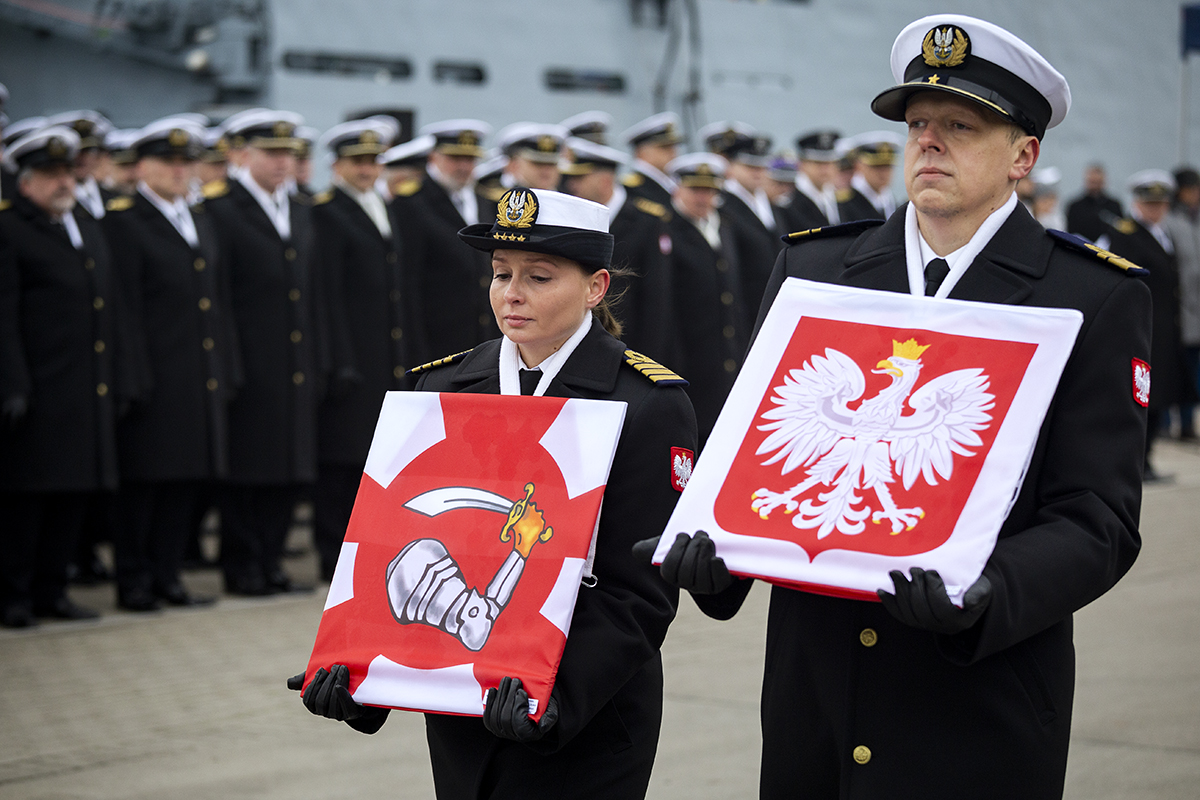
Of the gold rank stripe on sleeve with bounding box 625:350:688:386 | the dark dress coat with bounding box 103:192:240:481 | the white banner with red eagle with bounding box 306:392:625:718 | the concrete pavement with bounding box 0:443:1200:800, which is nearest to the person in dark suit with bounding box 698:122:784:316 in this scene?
the concrete pavement with bounding box 0:443:1200:800

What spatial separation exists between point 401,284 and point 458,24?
829 centimetres

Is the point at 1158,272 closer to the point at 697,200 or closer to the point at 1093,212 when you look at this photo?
the point at 1093,212

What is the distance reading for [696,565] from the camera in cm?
185

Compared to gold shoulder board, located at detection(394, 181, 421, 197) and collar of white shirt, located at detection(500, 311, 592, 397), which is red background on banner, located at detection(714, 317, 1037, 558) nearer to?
collar of white shirt, located at detection(500, 311, 592, 397)

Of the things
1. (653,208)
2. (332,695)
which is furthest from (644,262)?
(332,695)

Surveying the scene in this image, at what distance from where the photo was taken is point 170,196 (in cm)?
681

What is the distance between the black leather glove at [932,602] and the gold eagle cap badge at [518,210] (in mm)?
909

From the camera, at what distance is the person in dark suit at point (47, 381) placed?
6117 mm

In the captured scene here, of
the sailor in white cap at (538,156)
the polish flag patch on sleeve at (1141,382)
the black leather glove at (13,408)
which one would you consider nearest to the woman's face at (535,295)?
the polish flag patch on sleeve at (1141,382)

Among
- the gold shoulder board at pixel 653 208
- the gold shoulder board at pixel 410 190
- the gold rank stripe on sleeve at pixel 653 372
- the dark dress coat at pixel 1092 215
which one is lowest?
the dark dress coat at pixel 1092 215

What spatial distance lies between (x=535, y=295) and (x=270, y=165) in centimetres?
498

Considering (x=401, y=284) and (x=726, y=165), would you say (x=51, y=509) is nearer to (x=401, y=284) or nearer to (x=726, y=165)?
(x=401, y=284)

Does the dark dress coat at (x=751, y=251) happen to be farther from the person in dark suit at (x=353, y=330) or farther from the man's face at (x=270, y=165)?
the man's face at (x=270, y=165)

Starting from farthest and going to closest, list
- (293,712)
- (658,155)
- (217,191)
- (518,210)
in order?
(658,155) < (217,191) < (293,712) < (518,210)
